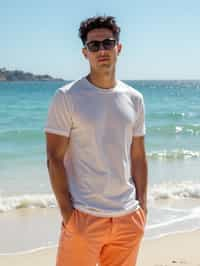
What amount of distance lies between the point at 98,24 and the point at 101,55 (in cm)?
15

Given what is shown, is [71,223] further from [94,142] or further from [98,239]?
[94,142]

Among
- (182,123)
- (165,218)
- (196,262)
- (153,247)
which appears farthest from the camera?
(182,123)

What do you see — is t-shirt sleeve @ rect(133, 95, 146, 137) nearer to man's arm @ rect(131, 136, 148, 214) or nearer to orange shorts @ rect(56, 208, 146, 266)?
man's arm @ rect(131, 136, 148, 214)

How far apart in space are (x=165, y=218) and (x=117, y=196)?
4.32 m

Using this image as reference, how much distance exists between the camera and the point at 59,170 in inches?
96.0

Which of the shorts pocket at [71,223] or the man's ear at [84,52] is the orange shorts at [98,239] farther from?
the man's ear at [84,52]

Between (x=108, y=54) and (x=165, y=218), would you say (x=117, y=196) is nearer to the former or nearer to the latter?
(x=108, y=54)

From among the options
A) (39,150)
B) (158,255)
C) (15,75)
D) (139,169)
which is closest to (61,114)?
A: (139,169)

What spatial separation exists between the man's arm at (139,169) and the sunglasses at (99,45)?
1.62 feet

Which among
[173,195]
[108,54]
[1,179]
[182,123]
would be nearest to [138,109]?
[108,54]

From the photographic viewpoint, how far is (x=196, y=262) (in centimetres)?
486

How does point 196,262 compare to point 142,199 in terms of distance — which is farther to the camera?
point 196,262

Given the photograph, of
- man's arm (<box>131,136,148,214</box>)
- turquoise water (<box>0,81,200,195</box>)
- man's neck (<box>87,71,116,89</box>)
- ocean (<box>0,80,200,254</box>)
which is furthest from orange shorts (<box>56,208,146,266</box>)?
turquoise water (<box>0,81,200,195</box>)

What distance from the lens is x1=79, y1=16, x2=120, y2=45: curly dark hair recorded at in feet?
8.14
